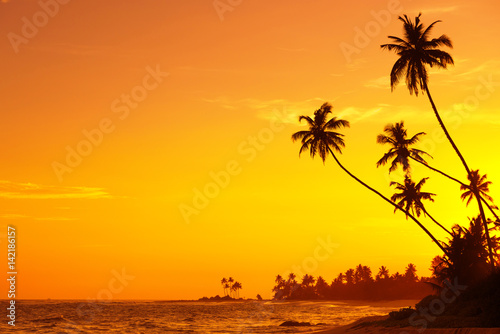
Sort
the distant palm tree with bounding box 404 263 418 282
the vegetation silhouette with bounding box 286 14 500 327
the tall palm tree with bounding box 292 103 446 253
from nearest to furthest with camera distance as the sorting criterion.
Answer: the vegetation silhouette with bounding box 286 14 500 327 → the tall palm tree with bounding box 292 103 446 253 → the distant palm tree with bounding box 404 263 418 282

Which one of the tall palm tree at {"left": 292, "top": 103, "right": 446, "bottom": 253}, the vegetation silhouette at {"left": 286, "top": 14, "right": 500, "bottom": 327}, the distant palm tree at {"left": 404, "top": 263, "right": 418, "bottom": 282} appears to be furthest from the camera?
the distant palm tree at {"left": 404, "top": 263, "right": 418, "bottom": 282}

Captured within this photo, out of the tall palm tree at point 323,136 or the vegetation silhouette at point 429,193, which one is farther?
the tall palm tree at point 323,136

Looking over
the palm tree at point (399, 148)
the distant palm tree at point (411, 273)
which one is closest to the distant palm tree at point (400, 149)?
the palm tree at point (399, 148)

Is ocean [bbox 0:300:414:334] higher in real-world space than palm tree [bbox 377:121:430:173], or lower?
lower

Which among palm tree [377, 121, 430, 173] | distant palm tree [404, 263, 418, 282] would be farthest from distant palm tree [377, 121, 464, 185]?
distant palm tree [404, 263, 418, 282]

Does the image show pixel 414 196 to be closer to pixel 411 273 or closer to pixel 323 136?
pixel 323 136

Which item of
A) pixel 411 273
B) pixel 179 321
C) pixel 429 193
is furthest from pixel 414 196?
pixel 411 273

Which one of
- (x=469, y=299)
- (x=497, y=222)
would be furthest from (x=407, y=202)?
(x=469, y=299)

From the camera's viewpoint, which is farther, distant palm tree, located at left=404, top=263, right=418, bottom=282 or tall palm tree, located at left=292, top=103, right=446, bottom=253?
distant palm tree, located at left=404, top=263, right=418, bottom=282

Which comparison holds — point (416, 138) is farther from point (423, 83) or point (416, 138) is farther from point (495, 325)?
point (495, 325)

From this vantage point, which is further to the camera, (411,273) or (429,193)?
(411,273)

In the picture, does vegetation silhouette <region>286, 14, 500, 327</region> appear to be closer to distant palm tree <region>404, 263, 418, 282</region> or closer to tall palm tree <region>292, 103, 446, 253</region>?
tall palm tree <region>292, 103, 446, 253</region>

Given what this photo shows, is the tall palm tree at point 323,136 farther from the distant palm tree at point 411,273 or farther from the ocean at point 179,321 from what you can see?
the distant palm tree at point 411,273

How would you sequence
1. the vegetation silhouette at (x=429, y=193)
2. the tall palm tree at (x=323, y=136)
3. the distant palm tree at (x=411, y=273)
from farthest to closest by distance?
1. the distant palm tree at (x=411, y=273)
2. the tall palm tree at (x=323, y=136)
3. the vegetation silhouette at (x=429, y=193)
